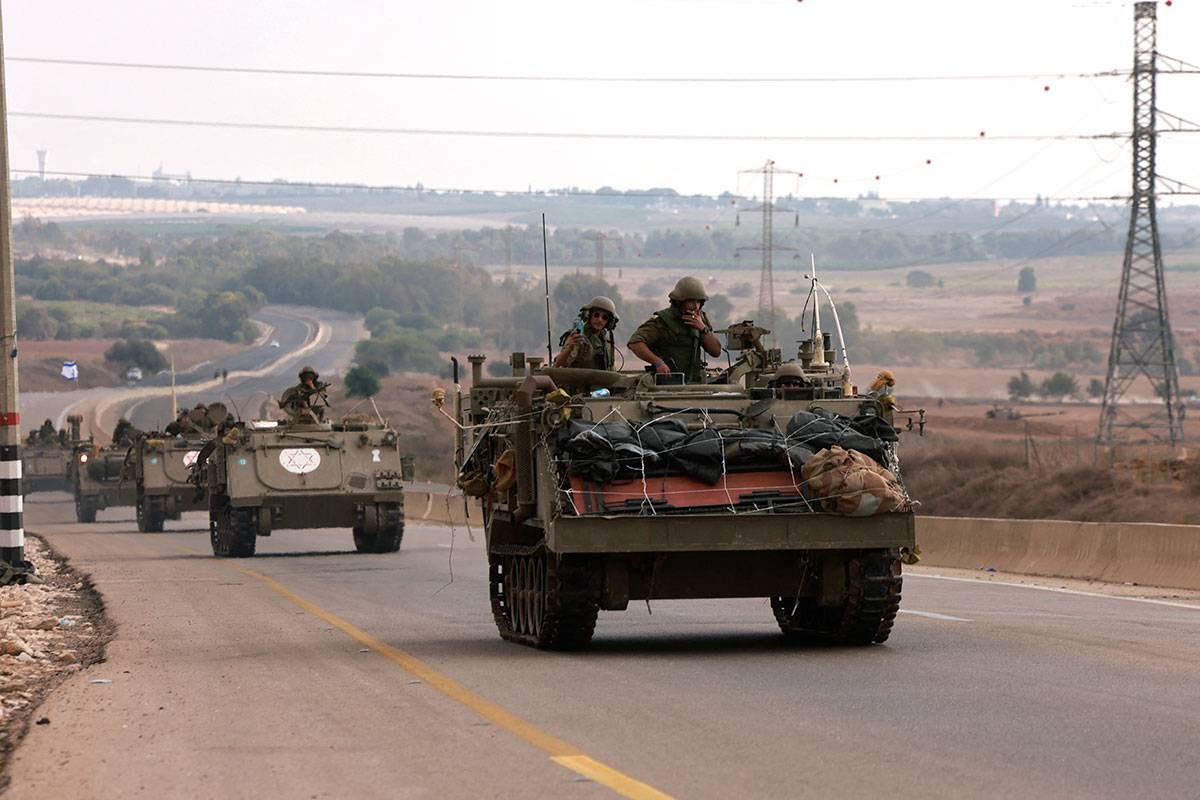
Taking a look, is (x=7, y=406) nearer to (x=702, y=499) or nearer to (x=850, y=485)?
(x=702, y=499)

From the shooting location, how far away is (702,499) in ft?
46.6

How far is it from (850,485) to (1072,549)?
11.5m

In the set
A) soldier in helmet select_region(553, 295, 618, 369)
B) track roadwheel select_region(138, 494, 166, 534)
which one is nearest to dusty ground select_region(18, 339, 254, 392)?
track roadwheel select_region(138, 494, 166, 534)

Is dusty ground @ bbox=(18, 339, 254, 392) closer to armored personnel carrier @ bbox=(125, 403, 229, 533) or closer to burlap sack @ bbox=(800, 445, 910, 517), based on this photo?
armored personnel carrier @ bbox=(125, 403, 229, 533)

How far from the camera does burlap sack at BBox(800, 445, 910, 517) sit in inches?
556

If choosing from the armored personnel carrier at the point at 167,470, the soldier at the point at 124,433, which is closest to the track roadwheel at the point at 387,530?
the armored personnel carrier at the point at 167,470

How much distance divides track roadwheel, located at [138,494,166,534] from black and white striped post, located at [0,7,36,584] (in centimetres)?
2175

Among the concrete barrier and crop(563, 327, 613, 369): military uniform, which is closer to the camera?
crop(563, 327, 613, 369): military uniform

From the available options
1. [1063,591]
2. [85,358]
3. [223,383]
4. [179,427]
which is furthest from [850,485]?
[85,358]

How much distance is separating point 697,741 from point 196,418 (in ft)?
126

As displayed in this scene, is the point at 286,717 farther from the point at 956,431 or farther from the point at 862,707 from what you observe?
the point at 956,431

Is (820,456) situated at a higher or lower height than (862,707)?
higher

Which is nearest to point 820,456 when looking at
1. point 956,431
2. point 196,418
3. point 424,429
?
point 196,418

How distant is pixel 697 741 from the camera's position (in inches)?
396
